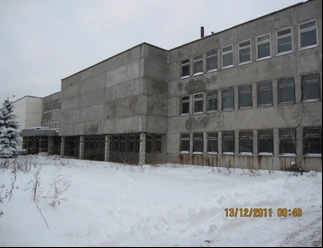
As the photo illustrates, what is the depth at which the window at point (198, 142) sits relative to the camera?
865 inches

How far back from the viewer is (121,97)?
25875 millimetres

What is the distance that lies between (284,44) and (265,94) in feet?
11.2

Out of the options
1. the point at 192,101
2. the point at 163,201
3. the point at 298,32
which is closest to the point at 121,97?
the point at 192,101

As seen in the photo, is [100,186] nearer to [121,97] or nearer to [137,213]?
[137,213]

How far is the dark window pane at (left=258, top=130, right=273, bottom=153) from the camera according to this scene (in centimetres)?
1784

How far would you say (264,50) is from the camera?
741 inches

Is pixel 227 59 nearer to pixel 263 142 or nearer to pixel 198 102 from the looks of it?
pixel 198 102

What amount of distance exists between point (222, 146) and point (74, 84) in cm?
2229

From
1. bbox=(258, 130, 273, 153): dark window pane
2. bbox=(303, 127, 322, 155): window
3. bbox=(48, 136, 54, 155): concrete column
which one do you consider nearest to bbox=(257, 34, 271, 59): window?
bbox=(258, 130, 273, 153): dark window pane

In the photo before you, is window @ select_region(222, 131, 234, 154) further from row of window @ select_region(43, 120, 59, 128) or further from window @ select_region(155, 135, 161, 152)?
row of window @ select_region(43, 120, 59, 128)

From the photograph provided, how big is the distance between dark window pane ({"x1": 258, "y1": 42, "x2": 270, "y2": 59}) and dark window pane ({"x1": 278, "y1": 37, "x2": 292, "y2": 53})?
0.77 meters

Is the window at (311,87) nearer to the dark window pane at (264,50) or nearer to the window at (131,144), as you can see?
the dark window pane at (264,50)
